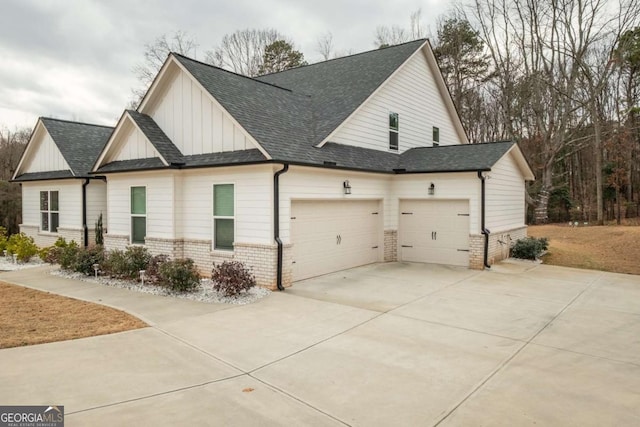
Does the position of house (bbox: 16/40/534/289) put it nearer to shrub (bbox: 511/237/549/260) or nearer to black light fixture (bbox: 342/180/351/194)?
black light fixture (bbox: 342/180/351/194)

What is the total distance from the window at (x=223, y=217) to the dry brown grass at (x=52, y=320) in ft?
11.1

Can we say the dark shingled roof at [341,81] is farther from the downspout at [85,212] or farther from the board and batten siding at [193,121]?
the downspout at [85,212]

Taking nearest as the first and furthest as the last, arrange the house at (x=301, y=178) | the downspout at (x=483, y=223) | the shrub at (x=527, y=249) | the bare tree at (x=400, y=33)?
1. the house at (x=301, y=178)
2. the downspout at (x=483, y=223)
3. the shrub at (x=527, y=249)
4. the bare tree at (x=400, y=33)

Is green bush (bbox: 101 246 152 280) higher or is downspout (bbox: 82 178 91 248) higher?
downspout (bbox: 82 178 91 248)

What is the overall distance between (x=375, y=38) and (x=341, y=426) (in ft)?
109

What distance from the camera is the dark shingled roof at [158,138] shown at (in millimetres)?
11461

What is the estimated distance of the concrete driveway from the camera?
4160 millimetres

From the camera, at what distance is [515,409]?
4.22 metres

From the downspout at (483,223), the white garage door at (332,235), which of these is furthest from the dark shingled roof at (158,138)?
the downspout at (483,223)

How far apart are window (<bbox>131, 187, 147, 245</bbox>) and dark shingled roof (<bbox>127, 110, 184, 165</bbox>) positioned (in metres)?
1.51

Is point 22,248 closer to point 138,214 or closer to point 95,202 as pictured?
point 95,202

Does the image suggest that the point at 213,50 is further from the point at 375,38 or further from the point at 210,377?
the point at 210,377

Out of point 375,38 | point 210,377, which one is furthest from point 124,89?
point 210,377

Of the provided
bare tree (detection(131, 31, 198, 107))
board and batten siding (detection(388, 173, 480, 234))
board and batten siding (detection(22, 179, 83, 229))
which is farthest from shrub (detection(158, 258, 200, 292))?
bare tree (detection(131, 31, 198, 107))
